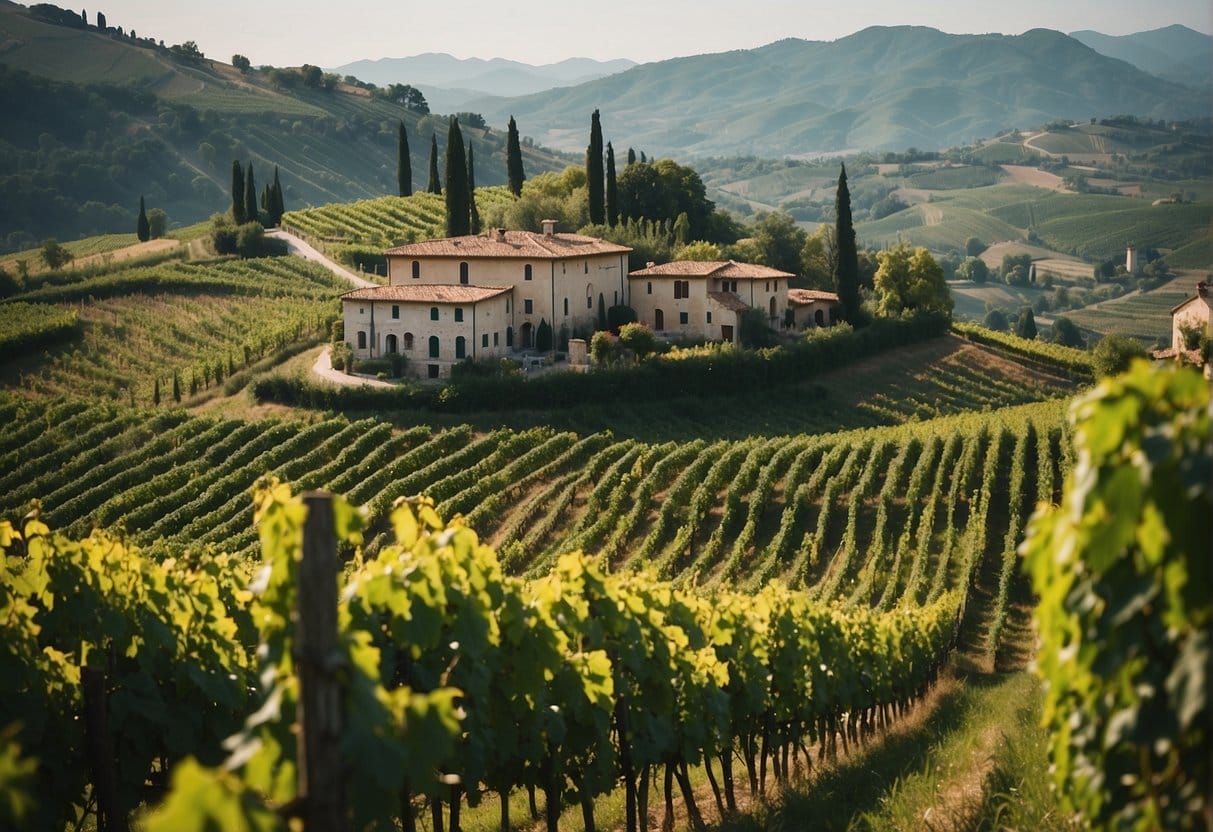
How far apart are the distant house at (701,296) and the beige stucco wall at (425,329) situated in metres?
7.23

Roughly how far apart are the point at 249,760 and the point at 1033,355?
59718 mm

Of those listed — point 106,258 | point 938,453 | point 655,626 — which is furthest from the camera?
point 106,258

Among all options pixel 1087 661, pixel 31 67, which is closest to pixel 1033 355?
pixel 1087 661

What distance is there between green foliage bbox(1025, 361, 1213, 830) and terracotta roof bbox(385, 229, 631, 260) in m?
45.3

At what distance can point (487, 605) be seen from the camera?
34.9 feet

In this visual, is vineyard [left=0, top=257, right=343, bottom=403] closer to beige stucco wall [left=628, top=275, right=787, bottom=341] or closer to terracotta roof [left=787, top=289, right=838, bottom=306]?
beige stucco wall [left=628, top=275, right=787, bottom=341]

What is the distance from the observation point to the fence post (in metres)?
5.54

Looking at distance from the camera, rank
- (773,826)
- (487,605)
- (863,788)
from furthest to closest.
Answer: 1. (863,788)
2. (773,826)
3. (487,605)

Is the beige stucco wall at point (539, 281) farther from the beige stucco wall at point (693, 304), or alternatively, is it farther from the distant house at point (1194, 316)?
the distant house at point (1194, 316)

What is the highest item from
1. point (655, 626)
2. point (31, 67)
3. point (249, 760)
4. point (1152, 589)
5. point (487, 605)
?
point (31, 67)

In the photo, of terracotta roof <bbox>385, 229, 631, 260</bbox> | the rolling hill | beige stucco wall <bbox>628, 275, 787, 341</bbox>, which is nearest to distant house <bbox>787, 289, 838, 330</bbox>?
beige stucco wall <bbox>628, 275, 787, 341</bbox>

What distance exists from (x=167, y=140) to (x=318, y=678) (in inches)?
6960

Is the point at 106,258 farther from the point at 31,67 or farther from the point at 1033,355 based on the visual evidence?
the point at 31,67

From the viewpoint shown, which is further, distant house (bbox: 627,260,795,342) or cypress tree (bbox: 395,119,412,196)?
cypress tree (bbox: 395,119,412,196)
